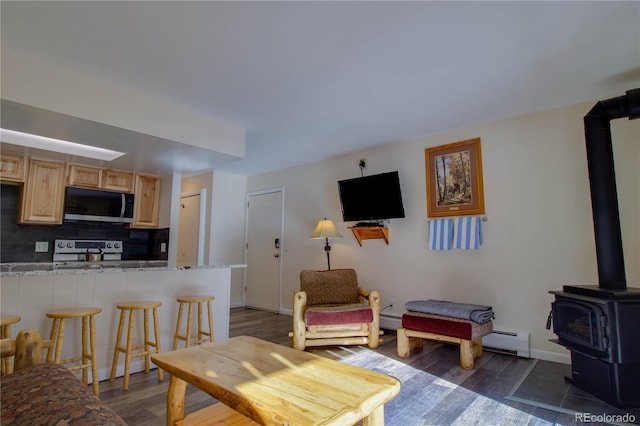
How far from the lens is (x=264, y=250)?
18.6 feet

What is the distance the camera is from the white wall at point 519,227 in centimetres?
294

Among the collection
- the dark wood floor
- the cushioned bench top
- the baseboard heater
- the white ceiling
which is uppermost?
the white ceiling

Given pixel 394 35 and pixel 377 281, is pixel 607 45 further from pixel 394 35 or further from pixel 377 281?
pixel 377 281

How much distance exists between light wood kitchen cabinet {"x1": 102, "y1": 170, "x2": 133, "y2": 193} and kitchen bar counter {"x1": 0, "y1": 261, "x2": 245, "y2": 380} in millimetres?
1821

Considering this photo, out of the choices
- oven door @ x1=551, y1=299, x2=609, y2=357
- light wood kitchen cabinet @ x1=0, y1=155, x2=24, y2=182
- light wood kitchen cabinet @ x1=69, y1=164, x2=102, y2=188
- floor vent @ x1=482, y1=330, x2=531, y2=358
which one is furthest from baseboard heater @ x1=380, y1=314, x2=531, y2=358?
light wood kitchen cabinet @ x1=0, y1=155, x2=24, y2=182

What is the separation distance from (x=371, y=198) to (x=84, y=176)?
3699 mm

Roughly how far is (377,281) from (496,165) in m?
1.96

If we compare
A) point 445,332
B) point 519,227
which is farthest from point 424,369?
point 519,227

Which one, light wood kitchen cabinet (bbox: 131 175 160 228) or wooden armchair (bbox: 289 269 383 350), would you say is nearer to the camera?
wooden armchair (bbox: 289 269 383 350)

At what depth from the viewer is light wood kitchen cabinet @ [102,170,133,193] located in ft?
14.6

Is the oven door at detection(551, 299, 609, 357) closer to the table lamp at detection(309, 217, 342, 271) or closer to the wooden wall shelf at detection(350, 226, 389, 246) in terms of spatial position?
the wooden wall shelf at detection(350, 226, 389, 246)

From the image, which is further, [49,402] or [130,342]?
[130,342]

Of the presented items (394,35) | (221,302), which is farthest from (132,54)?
(221,302)

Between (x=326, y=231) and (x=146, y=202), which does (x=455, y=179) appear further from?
(x=146, y=202)
